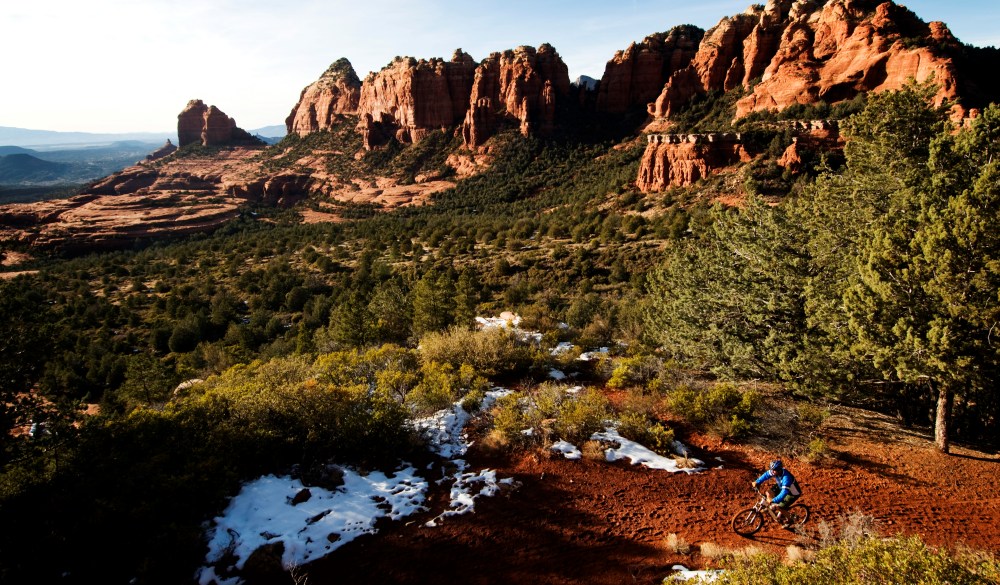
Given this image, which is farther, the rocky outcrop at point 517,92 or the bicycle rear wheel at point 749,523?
the rocky outcrop at point 517,92

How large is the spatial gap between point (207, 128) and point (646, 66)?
438ft

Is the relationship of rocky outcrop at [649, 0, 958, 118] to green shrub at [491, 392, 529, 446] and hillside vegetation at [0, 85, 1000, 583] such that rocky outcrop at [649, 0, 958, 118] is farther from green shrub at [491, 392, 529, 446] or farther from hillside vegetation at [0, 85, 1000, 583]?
green shrub at [491, 392, 529, 446]

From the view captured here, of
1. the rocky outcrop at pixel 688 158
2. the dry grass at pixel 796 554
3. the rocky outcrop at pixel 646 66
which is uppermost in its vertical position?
the rocky outcrop at pixel 646 66

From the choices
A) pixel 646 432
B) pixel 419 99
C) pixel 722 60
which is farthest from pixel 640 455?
pixel 419 99

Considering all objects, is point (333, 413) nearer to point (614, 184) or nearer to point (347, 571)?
point (347, 571)

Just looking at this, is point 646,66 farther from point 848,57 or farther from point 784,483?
point 784,483

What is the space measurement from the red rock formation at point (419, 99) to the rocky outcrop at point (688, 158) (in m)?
62.2

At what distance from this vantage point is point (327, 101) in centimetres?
12988

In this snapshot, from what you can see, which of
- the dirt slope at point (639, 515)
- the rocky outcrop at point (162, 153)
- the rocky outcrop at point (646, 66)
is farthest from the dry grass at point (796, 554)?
the rocky outcrop at point (162, 153)

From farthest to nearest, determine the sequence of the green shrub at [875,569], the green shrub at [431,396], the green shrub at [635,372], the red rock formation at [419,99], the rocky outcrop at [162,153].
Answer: the rocky outcrop at [162,153] < the red rock formation at [419,99] < the green shrub at [635,372] < the green shrub at [431,396] < the green shrub at [875,569]

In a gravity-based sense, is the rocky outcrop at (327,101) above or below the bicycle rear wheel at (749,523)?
above

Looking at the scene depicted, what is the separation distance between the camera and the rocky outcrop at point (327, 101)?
12706 cm

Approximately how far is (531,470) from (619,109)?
98.5m

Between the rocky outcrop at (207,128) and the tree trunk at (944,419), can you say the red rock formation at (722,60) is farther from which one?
the rocky outcrop at (207,128)
